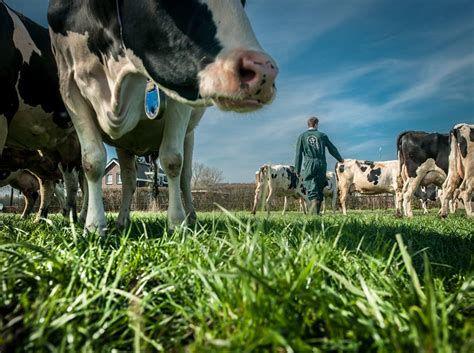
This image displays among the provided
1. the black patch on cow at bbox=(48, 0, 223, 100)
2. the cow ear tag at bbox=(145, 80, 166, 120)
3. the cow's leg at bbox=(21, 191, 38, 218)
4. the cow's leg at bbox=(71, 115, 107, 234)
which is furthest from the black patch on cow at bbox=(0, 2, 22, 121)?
the cow's leg at bbox=(21, 191, 38, 218)

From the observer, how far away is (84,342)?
1052 mm

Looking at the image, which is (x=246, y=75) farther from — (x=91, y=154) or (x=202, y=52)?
(x=91, y=154)

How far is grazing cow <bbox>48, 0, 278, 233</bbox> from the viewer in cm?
228

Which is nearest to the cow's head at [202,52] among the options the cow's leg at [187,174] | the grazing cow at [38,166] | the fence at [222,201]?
the cow's leg at [187,174]

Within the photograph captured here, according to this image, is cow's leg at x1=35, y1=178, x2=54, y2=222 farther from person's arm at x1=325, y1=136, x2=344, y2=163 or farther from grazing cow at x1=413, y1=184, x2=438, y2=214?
grazing cow at x1=413, y1=184, x2=438, y2=214

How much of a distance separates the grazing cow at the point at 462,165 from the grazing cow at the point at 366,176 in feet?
44.5

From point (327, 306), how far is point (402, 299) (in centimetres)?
19

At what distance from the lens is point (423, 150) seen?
15.7m

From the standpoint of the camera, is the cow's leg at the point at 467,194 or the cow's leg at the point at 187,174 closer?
the cow's leg at the point at 187,174

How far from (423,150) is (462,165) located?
2886 mm

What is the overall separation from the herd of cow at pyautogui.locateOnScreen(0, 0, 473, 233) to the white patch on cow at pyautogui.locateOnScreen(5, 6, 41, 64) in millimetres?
12

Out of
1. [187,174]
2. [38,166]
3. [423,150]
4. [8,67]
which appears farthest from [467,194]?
[8,67]

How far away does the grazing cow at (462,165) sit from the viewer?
12.5m

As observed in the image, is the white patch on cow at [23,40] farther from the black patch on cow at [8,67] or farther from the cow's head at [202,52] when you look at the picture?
the cow's head at [202,52]
